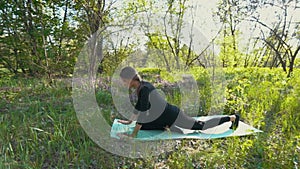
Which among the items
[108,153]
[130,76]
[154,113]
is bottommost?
[108,153]

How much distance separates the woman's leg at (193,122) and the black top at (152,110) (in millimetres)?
75

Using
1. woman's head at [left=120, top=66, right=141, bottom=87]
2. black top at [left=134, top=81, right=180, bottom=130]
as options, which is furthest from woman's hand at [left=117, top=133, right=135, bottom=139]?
woman's head at [left=120, top=66, right=141, bottom=87]

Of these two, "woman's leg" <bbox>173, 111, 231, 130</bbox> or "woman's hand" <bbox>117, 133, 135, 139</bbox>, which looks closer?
"woman's hand" <bbox>117, 133, 135, 139</bbox>

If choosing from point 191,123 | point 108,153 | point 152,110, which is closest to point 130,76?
point 152,110

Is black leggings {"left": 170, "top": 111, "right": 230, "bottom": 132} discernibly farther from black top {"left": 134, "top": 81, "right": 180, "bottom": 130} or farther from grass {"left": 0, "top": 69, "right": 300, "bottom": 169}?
grass {"left": 0, "top": 69, "right": 300, "bottom": 169}

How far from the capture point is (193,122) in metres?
2.89

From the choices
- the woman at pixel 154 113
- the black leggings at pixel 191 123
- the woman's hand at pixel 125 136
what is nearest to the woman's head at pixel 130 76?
the woman at pixel 154 113

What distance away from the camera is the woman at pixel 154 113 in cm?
260

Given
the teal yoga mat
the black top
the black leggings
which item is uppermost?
the black top

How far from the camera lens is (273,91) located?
3.91 metres

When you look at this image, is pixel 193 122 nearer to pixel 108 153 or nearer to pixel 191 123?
pixel 191 123

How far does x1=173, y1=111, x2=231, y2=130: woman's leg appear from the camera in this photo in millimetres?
2875

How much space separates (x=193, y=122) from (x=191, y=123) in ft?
0.09

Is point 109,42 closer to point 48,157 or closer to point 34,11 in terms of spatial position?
point 34,11
